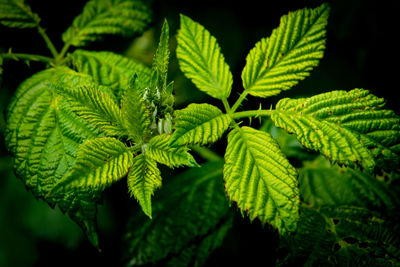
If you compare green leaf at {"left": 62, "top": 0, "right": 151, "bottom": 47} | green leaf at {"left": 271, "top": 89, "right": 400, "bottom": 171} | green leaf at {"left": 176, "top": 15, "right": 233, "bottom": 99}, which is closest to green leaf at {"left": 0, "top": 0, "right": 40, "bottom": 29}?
green leaf at {"left": 62, "top": 0, "right": 151, "bottom": 47}

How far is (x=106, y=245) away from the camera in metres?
2.13

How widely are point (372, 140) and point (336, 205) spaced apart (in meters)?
0.70

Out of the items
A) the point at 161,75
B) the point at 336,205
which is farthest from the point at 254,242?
the point at 161,75

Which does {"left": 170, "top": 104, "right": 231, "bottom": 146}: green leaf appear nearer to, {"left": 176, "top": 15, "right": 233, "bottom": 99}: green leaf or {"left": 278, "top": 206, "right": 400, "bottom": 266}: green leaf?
{"left": 176, "top": 15, "right": 233, "bottom": 99}: green leaf

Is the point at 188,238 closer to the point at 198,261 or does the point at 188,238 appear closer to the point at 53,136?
the point at 198,261

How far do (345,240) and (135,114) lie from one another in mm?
1067

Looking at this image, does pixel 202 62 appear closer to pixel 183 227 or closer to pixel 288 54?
pixel 288 54

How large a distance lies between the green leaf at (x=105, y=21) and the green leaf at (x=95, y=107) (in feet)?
1.93

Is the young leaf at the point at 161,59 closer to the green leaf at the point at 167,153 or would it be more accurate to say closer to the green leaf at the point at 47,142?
the green leaf at the point at 167,153

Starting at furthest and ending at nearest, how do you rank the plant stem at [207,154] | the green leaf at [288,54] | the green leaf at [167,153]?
1. the plant stem at [207,154]
2. the green leaf at [288,54]
3. the green leaf at [167,153]

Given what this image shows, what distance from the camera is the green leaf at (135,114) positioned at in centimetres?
87

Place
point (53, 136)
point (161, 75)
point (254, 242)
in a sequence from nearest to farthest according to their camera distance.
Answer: point (161, 75) → point (53, 136) → point (254, 242)

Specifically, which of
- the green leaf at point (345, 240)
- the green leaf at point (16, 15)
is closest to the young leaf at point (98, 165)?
the green leaf at point (345, 240)

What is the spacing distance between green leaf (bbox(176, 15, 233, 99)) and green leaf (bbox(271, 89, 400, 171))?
270 millimetres
